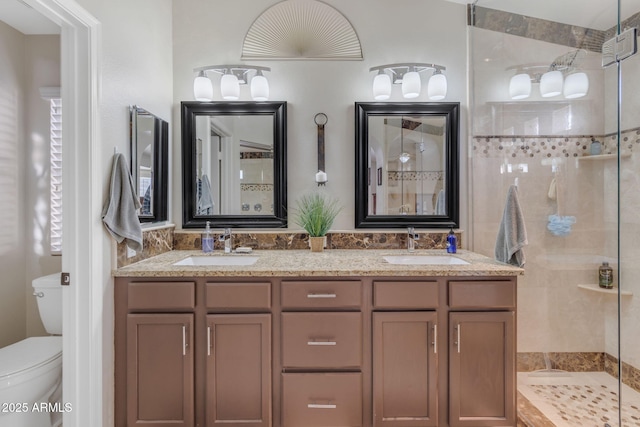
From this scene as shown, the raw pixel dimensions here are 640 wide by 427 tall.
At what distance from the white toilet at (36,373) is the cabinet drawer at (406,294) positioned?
1.63 metres

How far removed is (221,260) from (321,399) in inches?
39.9

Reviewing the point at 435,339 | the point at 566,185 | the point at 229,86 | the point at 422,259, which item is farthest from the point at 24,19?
the point at 566,185

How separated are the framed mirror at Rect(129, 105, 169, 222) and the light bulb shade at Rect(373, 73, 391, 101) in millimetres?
1448

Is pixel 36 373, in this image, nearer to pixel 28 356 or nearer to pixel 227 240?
pixel 28 356

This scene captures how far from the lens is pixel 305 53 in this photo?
2.38 meters

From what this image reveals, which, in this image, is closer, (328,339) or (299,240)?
(328,339)

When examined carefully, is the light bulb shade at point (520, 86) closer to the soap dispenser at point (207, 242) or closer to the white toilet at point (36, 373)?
the soap dispenser at point (207, 242)

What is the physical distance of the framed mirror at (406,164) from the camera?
2350mm

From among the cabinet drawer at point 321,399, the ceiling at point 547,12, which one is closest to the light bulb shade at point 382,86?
the ceiling at point 547,12

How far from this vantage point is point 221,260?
217 cm

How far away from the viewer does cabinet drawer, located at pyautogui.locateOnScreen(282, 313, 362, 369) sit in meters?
1.71

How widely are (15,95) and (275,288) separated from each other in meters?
2.04

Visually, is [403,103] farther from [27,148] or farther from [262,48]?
[27,148]

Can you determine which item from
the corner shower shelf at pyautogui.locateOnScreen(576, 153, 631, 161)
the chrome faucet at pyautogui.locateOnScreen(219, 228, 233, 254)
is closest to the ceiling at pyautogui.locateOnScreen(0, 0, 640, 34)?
the corner shower shelf at pyautogui.locateOnScreen(576, 153, 631, 161)
